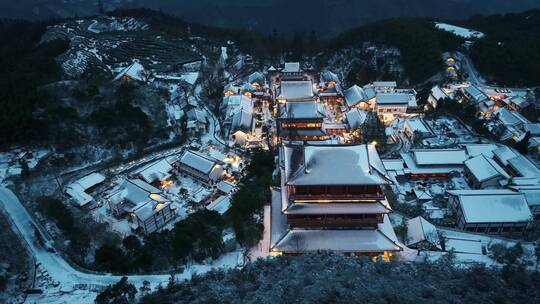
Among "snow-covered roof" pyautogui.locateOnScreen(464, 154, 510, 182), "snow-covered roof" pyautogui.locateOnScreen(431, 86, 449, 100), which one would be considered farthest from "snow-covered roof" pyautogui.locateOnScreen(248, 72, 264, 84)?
"snow-covered roof" pyautogui.locateOnScreen(464, 154, 510, 182)

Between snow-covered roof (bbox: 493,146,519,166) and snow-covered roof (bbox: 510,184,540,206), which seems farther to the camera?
snow-covered roof (bbox: 493,146,519,166)

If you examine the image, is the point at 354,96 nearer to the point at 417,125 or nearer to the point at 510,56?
the point at 417,125

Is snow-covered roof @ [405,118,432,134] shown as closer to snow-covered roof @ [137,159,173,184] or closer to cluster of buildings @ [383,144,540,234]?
cluster of buildings @ [383,144,540,234]

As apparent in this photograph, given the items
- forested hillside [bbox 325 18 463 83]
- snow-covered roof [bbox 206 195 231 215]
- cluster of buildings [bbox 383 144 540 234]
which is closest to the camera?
cluster of buildings [bbox 383 144 540 234]

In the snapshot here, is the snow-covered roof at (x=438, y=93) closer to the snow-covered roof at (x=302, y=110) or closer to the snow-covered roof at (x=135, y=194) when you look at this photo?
the snow-covered roof at (x=302, y=110)

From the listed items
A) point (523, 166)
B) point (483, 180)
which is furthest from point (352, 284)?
point (523, 166)

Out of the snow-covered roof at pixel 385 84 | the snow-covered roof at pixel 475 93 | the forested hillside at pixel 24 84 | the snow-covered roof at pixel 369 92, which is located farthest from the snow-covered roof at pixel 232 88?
the snow-covered roof at pixel 475 93

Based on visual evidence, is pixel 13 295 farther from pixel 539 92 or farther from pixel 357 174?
pixel 539 92
